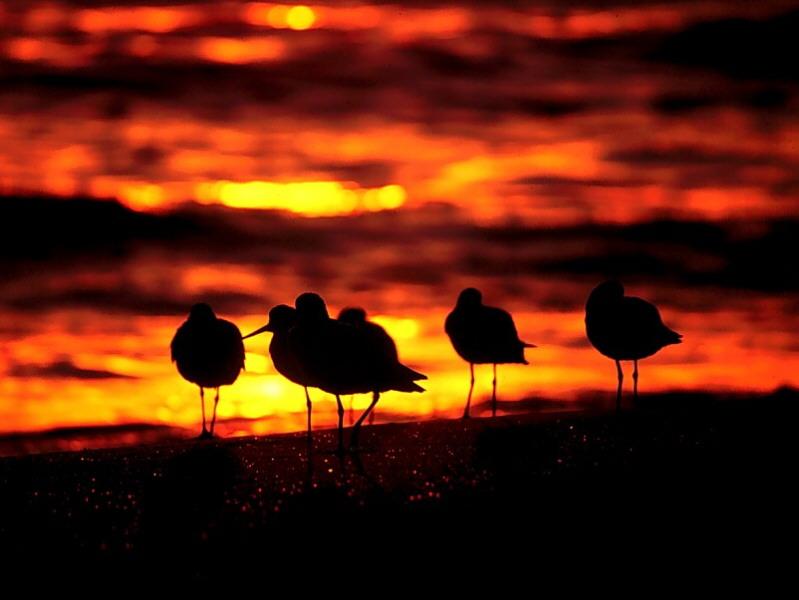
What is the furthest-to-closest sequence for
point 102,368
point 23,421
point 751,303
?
point 751,303 → point 102,368 → point 23,421

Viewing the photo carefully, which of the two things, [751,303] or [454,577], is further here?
[751,303]

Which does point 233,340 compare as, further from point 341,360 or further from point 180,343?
point 341,360

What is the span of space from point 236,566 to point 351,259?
19726 millimetres

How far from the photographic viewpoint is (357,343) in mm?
10023

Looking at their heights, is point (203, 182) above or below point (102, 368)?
above

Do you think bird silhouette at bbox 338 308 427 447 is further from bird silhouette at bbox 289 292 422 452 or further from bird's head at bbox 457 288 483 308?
bird's head at bbox 457 288 483 308

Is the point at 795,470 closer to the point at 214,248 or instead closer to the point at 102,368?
the point at 102,368

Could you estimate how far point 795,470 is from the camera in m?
8.43

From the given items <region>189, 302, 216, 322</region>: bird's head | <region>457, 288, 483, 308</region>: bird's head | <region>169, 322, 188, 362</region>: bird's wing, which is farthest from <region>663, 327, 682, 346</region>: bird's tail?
<region>169, 322, 188, 362</region>: bird's wing

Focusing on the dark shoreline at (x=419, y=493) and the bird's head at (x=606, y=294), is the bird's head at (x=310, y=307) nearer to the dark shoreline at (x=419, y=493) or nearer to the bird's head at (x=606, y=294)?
the dark shoreline at (x=419, y=493)

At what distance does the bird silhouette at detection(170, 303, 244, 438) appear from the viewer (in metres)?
12.7

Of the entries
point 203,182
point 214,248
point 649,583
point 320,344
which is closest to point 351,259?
point 214,248

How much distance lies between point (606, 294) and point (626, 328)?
43cm

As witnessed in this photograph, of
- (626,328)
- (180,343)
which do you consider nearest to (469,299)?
(626,328)
